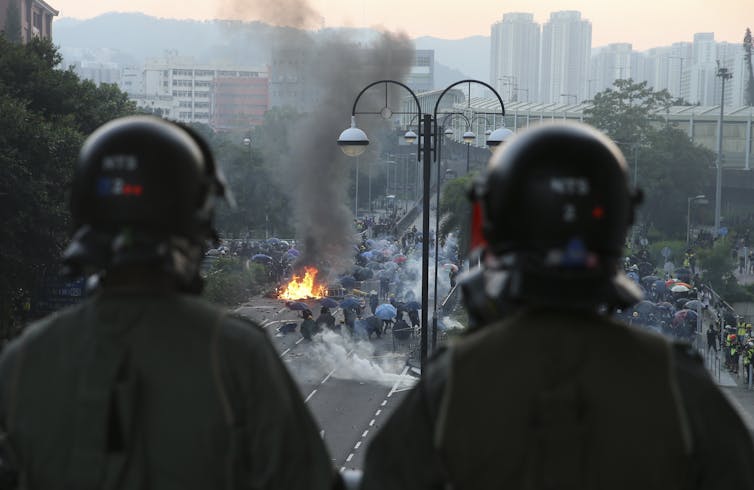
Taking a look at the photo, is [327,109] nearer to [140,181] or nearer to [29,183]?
[29,183]

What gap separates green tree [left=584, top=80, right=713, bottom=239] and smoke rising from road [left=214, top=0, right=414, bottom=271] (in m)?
14.8

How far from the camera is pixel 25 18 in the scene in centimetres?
7119

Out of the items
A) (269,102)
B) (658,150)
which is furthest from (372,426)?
(269,102)

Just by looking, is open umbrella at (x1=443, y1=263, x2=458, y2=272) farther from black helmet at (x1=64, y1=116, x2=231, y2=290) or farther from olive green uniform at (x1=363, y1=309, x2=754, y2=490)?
olive green uniform at (x1=363, y1=309, x2=754, y2=490)

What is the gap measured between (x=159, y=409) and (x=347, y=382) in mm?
26235

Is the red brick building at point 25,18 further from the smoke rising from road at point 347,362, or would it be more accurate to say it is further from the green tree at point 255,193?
the smoke rising from road at point 347,362

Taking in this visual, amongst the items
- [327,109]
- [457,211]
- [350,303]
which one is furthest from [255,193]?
[350,303]

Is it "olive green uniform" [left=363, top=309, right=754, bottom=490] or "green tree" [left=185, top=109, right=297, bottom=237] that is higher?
"olive green uniform" [left=363, top=309, right=754, bottom=490]

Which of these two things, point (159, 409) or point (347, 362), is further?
point (347, 362)

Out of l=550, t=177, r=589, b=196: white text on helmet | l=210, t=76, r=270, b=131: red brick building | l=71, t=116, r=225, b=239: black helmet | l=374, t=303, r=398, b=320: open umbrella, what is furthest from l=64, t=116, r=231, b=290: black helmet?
l=210, t=76, r=270, b=131: red brick building

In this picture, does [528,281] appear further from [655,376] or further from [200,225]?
[200,225]

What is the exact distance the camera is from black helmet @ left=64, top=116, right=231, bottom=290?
9.16 ft

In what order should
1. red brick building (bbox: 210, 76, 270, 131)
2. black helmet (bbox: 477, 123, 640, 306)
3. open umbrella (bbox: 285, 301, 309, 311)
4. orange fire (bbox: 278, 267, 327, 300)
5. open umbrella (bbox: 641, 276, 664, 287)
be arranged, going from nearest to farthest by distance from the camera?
black helmet (bbox: 477, 123, 640, 306) < open umbrella (bbox: 285, 301, 309, 311) < open umbrella (bbox: 641, 276, 664, 287) < orange fire (bbox: 278, 267, 327, 300) < red brick building (bbox: 210, 76, 270, 131)

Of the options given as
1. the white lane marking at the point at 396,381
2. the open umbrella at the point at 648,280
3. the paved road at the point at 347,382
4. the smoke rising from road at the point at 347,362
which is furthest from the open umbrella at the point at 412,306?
the open umbrella at the point at 648,280
